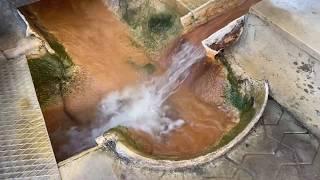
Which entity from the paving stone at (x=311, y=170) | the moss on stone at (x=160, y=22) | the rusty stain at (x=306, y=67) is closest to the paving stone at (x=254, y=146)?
the paving stone at (x=311, y=170)

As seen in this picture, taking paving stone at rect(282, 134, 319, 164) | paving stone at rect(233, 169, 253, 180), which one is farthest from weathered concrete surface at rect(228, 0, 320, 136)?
paving stone at rect(233, 169, 253, 180)

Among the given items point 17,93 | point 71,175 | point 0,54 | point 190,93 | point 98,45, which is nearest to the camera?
point 71,175

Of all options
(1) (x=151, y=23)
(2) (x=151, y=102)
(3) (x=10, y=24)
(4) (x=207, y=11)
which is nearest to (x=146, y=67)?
(2) (x=151, y=102)

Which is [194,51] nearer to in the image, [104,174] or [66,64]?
[66,64]

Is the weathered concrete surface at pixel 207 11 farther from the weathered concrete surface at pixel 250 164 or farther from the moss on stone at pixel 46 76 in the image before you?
the weathered concrete surface at pixel 250 164

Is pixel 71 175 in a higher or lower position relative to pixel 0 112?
lower

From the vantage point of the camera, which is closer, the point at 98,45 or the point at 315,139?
the point at 315,139

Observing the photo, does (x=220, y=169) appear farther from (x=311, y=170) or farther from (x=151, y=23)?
(x=151, y=23)

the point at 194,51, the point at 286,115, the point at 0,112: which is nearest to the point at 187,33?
the point at 194,51
